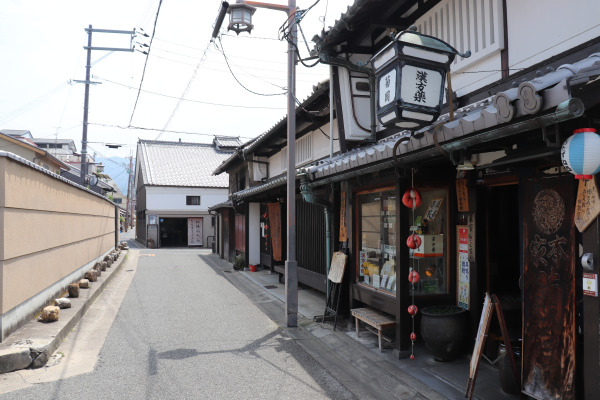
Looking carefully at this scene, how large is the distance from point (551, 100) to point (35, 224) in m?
9.88

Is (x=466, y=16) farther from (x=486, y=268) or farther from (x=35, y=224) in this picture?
(x=35, y=224)

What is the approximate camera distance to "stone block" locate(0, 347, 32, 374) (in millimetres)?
6430

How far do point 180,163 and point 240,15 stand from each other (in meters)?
39.2

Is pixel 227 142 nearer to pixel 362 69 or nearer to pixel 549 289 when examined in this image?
pixel 362 69

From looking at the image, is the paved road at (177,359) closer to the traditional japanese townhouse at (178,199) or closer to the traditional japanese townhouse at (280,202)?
the traditional japanese townhouse at (280,202)

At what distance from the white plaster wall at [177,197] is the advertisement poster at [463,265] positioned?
38261 millimetres

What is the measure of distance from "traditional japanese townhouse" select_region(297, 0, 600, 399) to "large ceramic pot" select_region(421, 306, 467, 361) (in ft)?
1.24

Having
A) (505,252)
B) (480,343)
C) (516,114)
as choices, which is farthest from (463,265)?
(516,114)

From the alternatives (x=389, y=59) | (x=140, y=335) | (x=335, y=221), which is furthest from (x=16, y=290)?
(x=389, y=59)

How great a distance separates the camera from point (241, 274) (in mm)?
19094

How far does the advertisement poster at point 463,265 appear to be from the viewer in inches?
286

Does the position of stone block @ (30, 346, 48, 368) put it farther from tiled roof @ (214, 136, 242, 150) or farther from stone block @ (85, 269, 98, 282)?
tiled roof @ (214, 136, 242, 150)

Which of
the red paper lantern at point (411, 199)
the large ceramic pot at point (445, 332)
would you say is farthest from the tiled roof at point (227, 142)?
the large ceramic pot at point (445, 332)

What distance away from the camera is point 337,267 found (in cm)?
962
